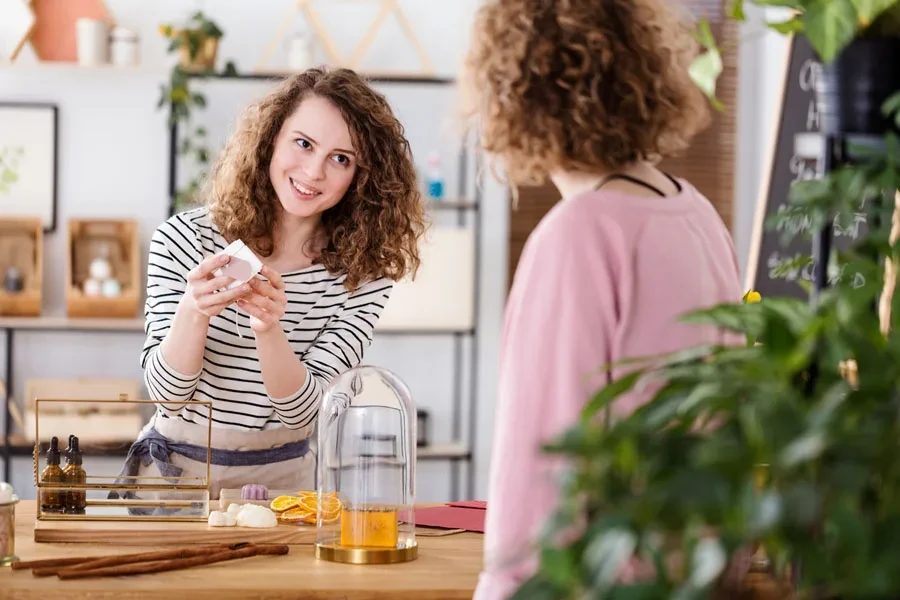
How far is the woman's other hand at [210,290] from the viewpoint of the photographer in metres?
2.17

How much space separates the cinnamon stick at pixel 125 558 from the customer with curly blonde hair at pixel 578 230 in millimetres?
594

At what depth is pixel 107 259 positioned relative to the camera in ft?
15.3

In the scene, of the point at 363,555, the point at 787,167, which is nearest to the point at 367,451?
the point at 363,555

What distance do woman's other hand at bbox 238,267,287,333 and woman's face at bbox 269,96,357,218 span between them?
22 centimetres

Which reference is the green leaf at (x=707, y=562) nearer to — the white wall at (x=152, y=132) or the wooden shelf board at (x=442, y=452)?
the wooden shelf board at (x=442, y=452)

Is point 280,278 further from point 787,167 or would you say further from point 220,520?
point 787,167

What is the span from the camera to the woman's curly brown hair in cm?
246

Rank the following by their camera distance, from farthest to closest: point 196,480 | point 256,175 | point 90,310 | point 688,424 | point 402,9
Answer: point 402,9 < point 90,310 < point 256,175 < point 196,480 < point 688,424

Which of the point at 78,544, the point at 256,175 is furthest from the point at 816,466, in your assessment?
the point at 256,175

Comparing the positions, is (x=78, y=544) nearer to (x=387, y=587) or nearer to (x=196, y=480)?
(x=196, y=480)

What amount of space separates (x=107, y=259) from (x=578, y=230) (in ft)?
12.0

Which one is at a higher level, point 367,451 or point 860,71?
point 860,71

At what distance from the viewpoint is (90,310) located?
4.57 metres

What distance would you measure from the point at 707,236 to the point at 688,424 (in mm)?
459
